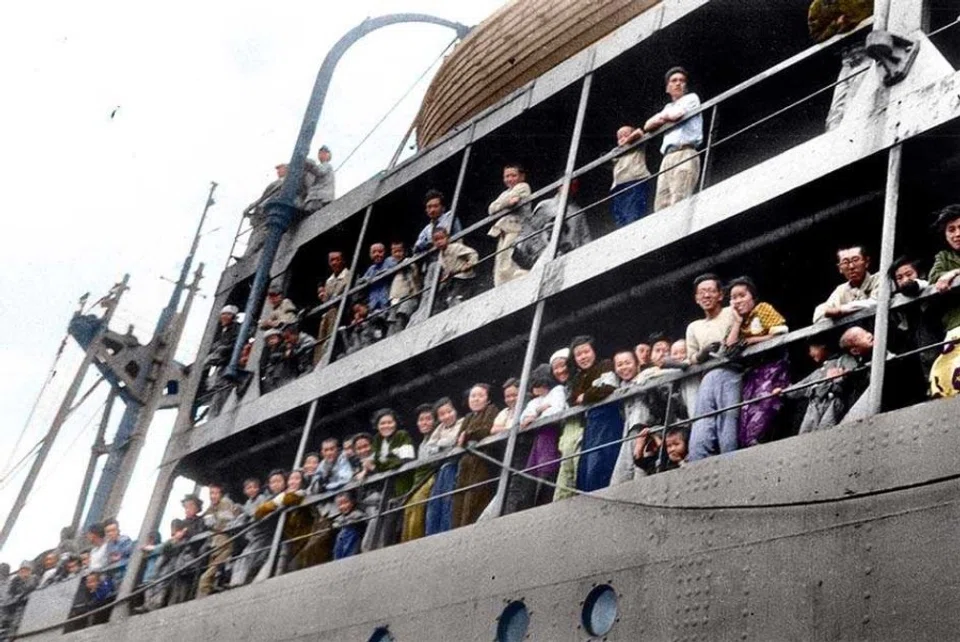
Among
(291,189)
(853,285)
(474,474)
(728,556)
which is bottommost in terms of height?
(728,556)

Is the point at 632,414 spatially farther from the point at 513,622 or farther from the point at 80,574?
the point at 80,574

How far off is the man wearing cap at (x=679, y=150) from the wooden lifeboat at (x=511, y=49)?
14.4 feet

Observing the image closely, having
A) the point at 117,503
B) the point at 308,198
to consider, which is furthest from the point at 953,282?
the point at 117,503

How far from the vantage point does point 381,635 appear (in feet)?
28.6

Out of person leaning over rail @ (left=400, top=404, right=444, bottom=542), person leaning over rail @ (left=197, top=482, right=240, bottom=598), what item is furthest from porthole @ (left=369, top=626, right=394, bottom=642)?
person leaning over rail @ (left=197, top=482, right=240, bottom=598)

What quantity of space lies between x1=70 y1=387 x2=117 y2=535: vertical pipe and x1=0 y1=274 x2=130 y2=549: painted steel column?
1.34m

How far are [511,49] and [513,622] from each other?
338 inches

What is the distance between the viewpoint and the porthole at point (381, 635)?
28.3ft

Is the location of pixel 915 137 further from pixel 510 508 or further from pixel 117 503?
pixel 117 503

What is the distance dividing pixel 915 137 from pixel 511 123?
5369 millimetres

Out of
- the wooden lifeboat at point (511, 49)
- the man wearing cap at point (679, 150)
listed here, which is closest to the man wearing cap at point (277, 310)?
the wooden lifeboat at point (511, 49)

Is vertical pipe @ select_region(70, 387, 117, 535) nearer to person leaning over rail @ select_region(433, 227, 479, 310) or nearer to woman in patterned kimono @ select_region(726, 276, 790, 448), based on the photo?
person leaning over rail @ select_region(433, 227, 479, 310)

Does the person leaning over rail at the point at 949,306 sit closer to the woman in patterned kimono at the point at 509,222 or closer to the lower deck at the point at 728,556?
the lower deck at the point at 728,556

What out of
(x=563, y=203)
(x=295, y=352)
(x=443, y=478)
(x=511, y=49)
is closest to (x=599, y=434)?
(x=443, y=478)
